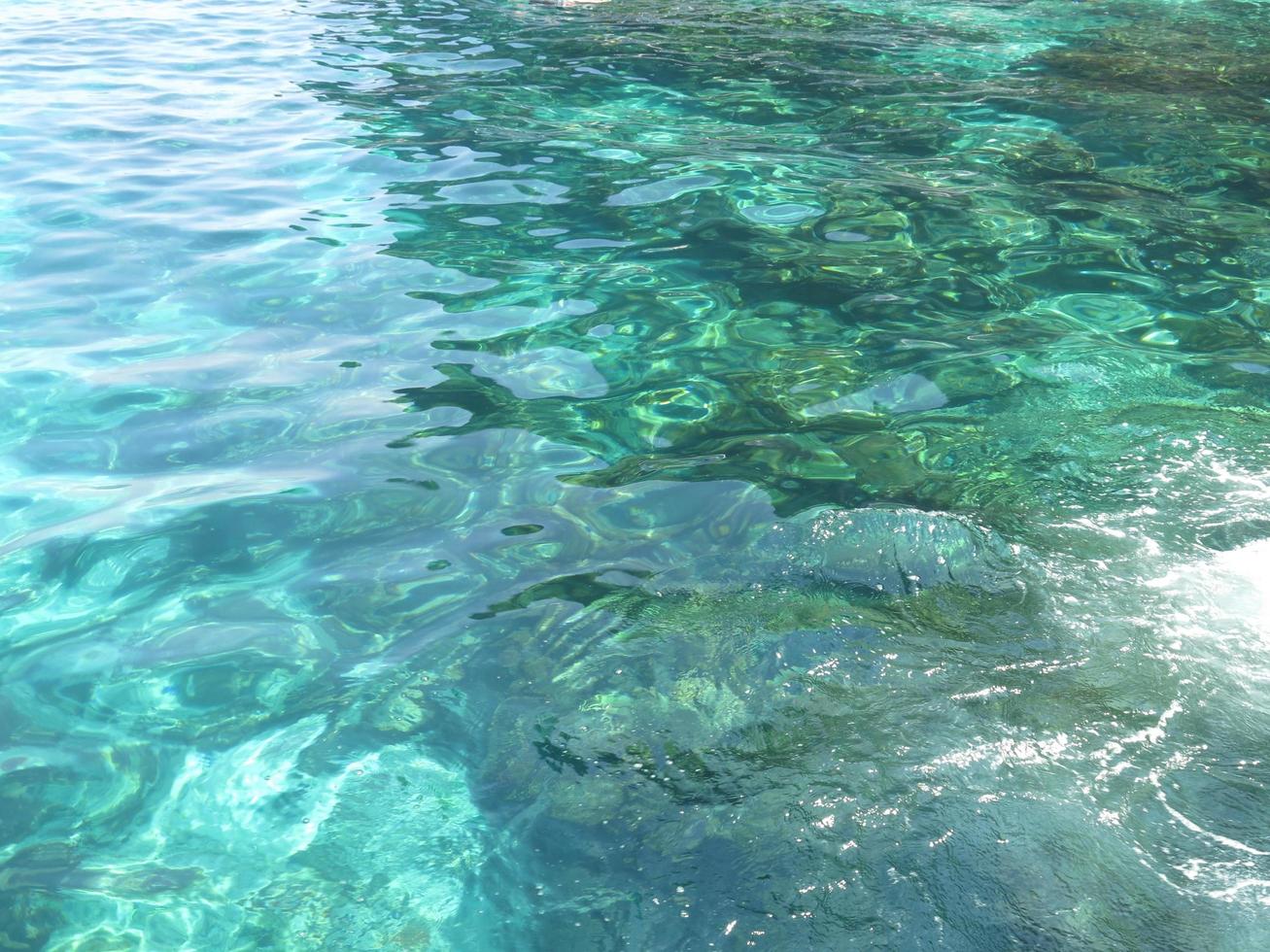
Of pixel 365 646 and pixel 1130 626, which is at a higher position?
pixel 1130 626

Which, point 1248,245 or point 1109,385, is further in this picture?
point 1248,245

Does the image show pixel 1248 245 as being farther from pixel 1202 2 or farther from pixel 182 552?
pixel 1202 2

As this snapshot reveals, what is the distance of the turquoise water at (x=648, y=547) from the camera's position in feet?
8.22

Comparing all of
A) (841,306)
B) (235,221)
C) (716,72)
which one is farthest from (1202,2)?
(235,221)

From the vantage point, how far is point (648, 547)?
370cm

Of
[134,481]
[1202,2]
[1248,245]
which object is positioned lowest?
[134,481]

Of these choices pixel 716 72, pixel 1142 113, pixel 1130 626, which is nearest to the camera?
pixel 1130 626

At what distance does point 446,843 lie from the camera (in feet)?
8.74

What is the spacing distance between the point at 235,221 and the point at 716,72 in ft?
17.4

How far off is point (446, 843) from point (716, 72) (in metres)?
9.06

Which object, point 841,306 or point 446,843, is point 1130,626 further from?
point 841,306

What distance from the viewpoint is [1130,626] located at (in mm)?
3041

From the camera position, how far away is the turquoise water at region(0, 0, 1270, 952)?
251 cm

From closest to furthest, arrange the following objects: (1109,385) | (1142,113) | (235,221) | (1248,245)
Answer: (1109,385), (1248,245), (235,221), (1142,113)
